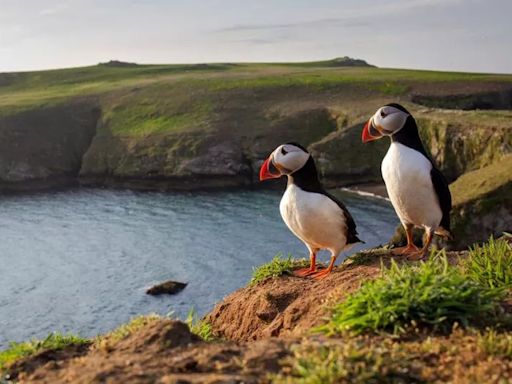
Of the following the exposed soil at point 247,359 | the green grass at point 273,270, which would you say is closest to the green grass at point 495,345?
the exposed soil at point 247,359

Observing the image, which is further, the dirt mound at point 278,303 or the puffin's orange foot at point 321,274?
the puffin's orange foot at point 321,274

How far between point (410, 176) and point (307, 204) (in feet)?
6.10

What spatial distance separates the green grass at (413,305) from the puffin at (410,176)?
421 centimetres

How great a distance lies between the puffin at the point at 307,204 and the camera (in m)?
11.7

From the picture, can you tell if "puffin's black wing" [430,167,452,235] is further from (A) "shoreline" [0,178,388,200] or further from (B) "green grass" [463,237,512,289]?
(A) "shoreline" [0,178,388,200]

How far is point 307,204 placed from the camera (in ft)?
38.5

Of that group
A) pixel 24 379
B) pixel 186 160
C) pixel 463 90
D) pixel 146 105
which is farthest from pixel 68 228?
pixel 463 90

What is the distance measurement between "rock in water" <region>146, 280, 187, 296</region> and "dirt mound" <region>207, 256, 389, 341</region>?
26235 millimetres

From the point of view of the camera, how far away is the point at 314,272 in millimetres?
12219

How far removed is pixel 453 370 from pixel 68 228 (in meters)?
53.7

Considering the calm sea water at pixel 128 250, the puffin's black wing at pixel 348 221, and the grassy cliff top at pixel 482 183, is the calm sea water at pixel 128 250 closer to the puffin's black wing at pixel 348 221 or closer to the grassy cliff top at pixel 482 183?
the grassy cliff top at pixel 482 183

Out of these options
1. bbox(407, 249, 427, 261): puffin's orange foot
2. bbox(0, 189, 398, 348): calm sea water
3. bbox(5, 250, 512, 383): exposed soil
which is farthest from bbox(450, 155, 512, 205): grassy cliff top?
bbox(5, 250, 512, 383): exposed soil

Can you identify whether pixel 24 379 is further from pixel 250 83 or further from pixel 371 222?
pixel 250 83

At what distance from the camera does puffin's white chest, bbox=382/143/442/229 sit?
456 inches
